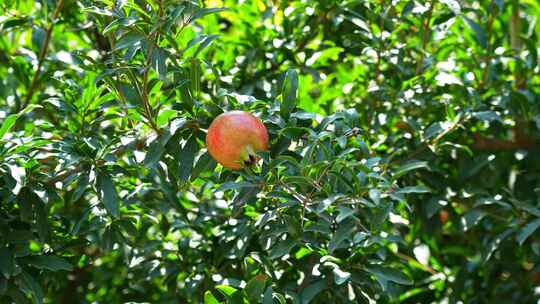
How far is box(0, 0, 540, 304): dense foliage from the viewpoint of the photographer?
1787mm

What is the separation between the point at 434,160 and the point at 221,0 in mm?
857

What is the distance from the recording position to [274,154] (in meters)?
1.80

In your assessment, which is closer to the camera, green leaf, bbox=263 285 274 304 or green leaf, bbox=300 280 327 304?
green leaf, bbox=263 285 274 304

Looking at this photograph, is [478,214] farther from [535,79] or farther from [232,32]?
[232,32]

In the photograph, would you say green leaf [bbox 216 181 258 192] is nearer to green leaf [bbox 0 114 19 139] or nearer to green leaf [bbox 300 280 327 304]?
green leaf [bbox 300 280 327 304]

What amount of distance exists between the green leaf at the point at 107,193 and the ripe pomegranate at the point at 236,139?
0.30 m

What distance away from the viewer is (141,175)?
7.33 ft

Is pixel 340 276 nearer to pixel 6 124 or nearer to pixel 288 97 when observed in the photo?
pixel 288 97

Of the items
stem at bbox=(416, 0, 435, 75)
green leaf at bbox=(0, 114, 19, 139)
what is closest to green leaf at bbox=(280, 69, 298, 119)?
green leaf at bbox=(0, 114, 19, 139)

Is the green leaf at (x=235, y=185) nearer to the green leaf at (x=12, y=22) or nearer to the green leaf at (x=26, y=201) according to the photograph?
the green leaf at (x=26, y=201)

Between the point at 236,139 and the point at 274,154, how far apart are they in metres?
0.19

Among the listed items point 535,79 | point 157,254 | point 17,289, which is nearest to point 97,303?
point 157,254

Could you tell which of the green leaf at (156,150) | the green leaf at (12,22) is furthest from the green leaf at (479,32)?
the green leaf at (12,22)

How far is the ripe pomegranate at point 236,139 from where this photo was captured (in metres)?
1.64
